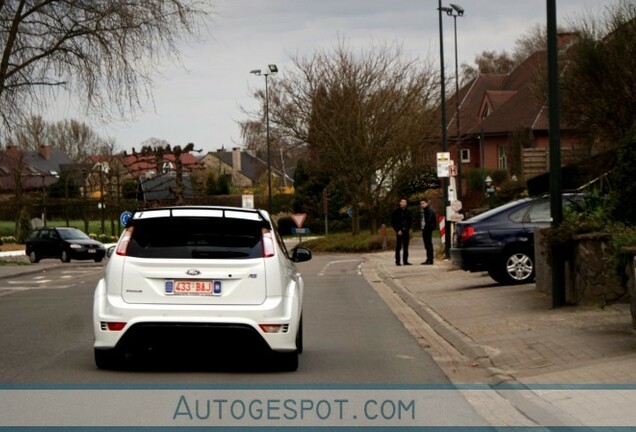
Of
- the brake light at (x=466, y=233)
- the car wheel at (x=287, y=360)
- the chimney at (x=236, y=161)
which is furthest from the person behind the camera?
the chimney at (x=236, y=161)

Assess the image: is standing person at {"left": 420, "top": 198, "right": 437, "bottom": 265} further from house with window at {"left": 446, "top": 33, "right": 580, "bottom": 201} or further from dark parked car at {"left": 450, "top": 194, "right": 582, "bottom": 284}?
house with window at {"left": 446, "top": 33, "right": 580, "bottom": 201}

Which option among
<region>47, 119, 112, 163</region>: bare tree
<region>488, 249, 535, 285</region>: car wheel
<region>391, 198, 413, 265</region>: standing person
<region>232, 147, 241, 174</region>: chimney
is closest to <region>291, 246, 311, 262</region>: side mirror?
<region>488, 249, 535, 285</region>: car wheel

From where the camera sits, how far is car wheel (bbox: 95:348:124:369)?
1034 cm

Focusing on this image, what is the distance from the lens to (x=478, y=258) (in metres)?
20.1

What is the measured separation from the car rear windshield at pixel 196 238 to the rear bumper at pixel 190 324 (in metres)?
0.51

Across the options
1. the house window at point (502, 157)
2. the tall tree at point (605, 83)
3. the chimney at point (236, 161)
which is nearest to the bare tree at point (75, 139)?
the chimney at point (236, 161)

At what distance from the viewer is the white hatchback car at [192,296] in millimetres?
9992

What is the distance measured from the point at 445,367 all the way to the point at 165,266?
3.07 m

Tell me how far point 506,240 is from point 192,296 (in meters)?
10.9

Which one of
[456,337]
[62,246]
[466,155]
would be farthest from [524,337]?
[466,155]

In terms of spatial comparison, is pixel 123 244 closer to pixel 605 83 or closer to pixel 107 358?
pixel 107 358

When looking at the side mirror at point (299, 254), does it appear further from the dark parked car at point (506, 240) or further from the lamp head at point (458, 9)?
the lamp head at point (458, 9)

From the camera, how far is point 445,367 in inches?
436

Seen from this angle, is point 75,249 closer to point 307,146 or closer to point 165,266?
point 307,146
